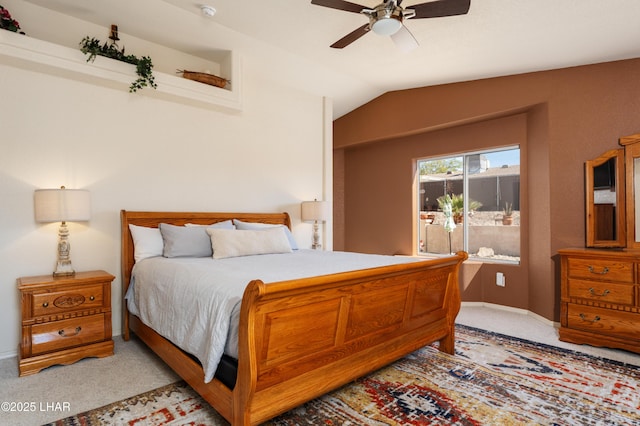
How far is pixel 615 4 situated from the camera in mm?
2568

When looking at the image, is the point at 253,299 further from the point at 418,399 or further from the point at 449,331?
the point at 449,331

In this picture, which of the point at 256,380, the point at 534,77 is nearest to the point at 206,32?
the point at 256,380

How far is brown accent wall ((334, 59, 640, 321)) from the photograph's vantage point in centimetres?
351

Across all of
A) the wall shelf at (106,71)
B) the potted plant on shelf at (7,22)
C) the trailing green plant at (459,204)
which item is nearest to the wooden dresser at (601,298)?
the trailing green plant at (459,204)

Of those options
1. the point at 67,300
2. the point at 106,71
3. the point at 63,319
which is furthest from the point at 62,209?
the point at 106,71

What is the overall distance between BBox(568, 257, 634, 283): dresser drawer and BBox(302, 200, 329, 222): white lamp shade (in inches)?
105

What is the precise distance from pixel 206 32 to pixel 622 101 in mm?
4097

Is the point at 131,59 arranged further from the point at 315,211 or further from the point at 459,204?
the point at 459,204

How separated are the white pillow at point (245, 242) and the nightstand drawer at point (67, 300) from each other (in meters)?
0.96

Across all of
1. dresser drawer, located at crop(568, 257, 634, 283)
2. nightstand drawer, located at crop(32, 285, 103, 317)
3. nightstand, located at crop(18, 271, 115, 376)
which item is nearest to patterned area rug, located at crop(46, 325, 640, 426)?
dresser drawer, located at crop(568, 257, 634, 283)

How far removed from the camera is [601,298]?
3068 mm

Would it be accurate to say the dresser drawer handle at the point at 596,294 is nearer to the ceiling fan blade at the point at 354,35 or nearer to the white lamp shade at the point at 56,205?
the ceiling fan blade at the point at 354,35

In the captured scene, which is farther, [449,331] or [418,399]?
[449,331]

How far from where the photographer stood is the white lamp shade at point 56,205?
2.73 meters
